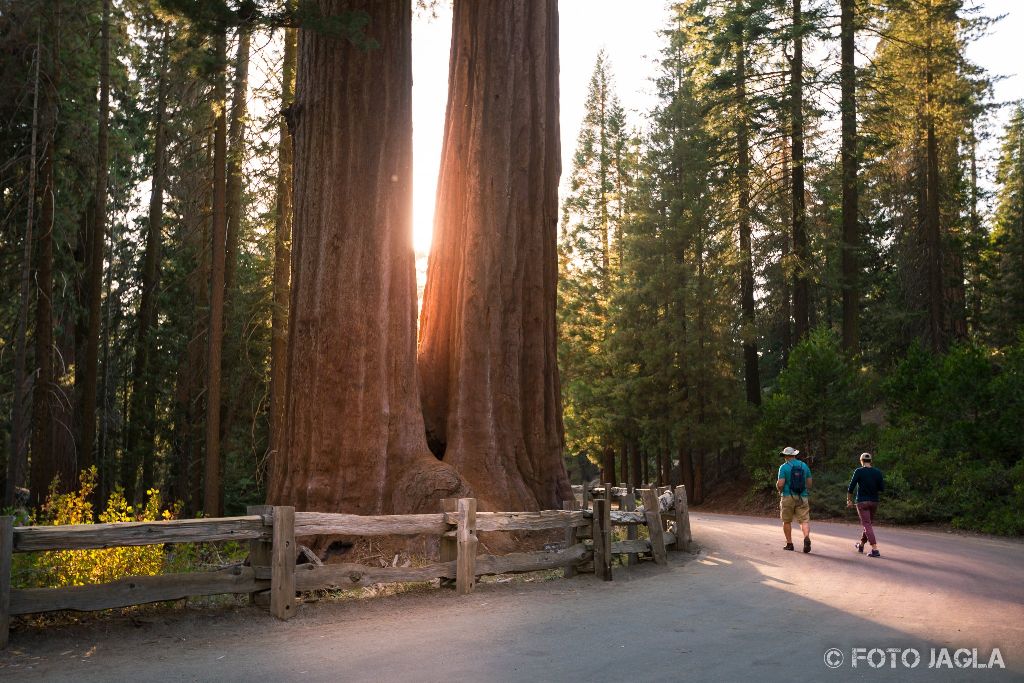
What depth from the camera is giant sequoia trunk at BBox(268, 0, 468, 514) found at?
12438 millimetres

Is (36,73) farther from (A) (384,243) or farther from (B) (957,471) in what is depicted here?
(B) (957,471)

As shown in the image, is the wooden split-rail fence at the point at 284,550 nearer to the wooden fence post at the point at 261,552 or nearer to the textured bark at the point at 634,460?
the wooden fence post at the point at 261,552

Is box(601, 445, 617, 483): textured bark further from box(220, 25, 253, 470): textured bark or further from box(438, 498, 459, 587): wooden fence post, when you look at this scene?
box(438, 498, 459, 587): wooden fence post

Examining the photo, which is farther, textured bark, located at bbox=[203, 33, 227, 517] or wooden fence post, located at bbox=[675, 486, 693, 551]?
textured bark, located at bbox=[203, 33, 227, 517]

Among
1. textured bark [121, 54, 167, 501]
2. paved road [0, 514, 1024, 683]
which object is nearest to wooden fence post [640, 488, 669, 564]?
paved road [0, 514, 1024, 683]

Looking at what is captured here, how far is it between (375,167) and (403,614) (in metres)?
6.72

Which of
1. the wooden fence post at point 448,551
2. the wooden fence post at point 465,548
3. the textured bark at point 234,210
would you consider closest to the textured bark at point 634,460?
the textured bark at point 234,210

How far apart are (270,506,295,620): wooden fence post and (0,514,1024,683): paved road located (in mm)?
185

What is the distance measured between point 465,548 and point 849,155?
84.7 ft

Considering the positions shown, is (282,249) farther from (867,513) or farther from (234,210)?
(867,513)

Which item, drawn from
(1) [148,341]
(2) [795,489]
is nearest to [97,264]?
(1) [148,341]

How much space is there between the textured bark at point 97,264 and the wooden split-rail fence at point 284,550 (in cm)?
1314

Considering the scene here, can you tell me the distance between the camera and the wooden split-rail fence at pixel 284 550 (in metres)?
7.55

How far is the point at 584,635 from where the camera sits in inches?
322
